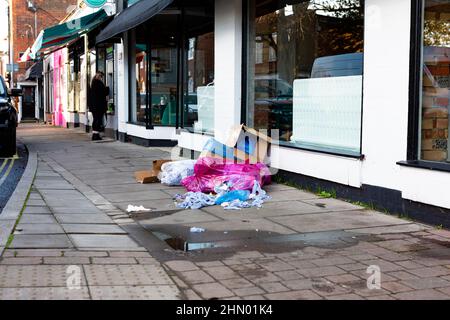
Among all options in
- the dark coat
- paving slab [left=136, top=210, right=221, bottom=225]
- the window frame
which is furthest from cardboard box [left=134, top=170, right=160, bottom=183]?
the dark coat

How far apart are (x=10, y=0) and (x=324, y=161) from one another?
4371cm

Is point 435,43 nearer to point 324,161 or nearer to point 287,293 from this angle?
point 324,161

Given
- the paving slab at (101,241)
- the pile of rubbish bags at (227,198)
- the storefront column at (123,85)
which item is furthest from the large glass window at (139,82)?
the paving slab at (101,241)

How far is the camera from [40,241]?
5.05 meters

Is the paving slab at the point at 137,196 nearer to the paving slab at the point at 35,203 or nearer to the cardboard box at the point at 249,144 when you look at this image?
the paving slab at the point at 35,203

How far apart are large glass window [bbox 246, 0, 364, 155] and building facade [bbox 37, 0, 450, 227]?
2 centimetres

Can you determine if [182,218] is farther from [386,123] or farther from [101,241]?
[386,123]

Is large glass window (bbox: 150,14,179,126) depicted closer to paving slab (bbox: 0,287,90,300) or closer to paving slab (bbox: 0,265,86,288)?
paving slab (bbox: 0,265,86,288)

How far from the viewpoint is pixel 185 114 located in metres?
12.3

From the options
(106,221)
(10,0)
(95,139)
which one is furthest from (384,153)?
(10,0)

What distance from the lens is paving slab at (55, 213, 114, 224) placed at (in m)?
5.98

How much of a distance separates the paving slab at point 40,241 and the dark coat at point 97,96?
11.6 meters

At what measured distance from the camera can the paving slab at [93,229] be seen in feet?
18.2

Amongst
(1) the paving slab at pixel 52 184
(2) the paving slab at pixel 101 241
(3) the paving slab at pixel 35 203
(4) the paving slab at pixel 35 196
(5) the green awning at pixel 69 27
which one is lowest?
(2) the paving slab at pixel 101 241
